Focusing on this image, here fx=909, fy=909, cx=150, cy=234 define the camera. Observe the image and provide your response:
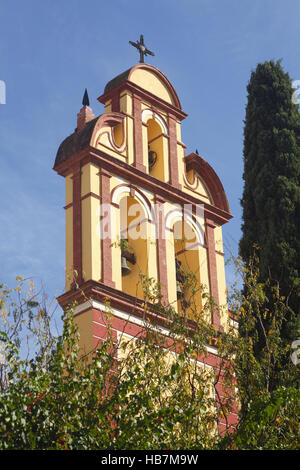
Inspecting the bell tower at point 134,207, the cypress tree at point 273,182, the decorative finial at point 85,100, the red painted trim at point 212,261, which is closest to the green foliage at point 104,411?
the cypress tree at point 273,182

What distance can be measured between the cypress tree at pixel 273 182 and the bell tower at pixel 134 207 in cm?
94

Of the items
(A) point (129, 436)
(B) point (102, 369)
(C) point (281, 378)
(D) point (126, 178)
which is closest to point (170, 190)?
(D) point (126, 178)

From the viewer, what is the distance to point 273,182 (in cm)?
1606

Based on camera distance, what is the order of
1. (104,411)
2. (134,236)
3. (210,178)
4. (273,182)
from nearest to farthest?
(104,411)
(273,182)
(134,236)
(210,178)

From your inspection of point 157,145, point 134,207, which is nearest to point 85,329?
point 134,207

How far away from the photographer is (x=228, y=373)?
11.5 metres

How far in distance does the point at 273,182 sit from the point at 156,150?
4003 millimetres

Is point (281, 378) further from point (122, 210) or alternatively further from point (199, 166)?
Result: point (199, 166)

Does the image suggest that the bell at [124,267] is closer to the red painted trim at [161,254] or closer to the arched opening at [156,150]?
the red painted trim at [161,254]

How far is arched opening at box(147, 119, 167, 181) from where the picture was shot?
62.5 ft

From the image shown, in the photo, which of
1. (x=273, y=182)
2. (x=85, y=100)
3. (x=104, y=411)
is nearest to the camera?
(x=104, y=411)

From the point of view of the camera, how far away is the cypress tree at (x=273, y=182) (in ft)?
48.9

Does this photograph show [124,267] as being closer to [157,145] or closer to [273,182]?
[273,182]

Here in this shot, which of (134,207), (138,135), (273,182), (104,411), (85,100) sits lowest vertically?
(104,411)
